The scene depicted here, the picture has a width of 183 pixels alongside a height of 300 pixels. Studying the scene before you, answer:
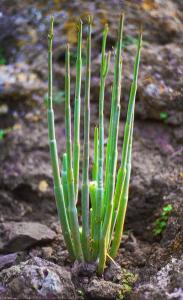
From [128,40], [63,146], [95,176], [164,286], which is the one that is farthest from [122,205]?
Result: [128,40]

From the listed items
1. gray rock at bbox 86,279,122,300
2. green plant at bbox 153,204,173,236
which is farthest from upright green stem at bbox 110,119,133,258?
green plant at bbox 153,204,173,236

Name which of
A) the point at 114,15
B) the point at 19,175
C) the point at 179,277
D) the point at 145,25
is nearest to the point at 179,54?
the point at 145,25

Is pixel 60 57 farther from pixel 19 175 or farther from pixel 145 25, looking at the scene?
pixel 19 175

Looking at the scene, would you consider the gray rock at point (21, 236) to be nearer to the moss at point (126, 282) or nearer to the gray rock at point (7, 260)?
the gray rock at point (7, 260)

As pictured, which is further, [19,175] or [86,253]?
[19,175]

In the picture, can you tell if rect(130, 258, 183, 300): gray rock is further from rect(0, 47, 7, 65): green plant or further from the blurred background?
rect(0, 47, 7, 65): green plant

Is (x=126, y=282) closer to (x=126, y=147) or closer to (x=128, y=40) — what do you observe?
(x=126, y=147)
